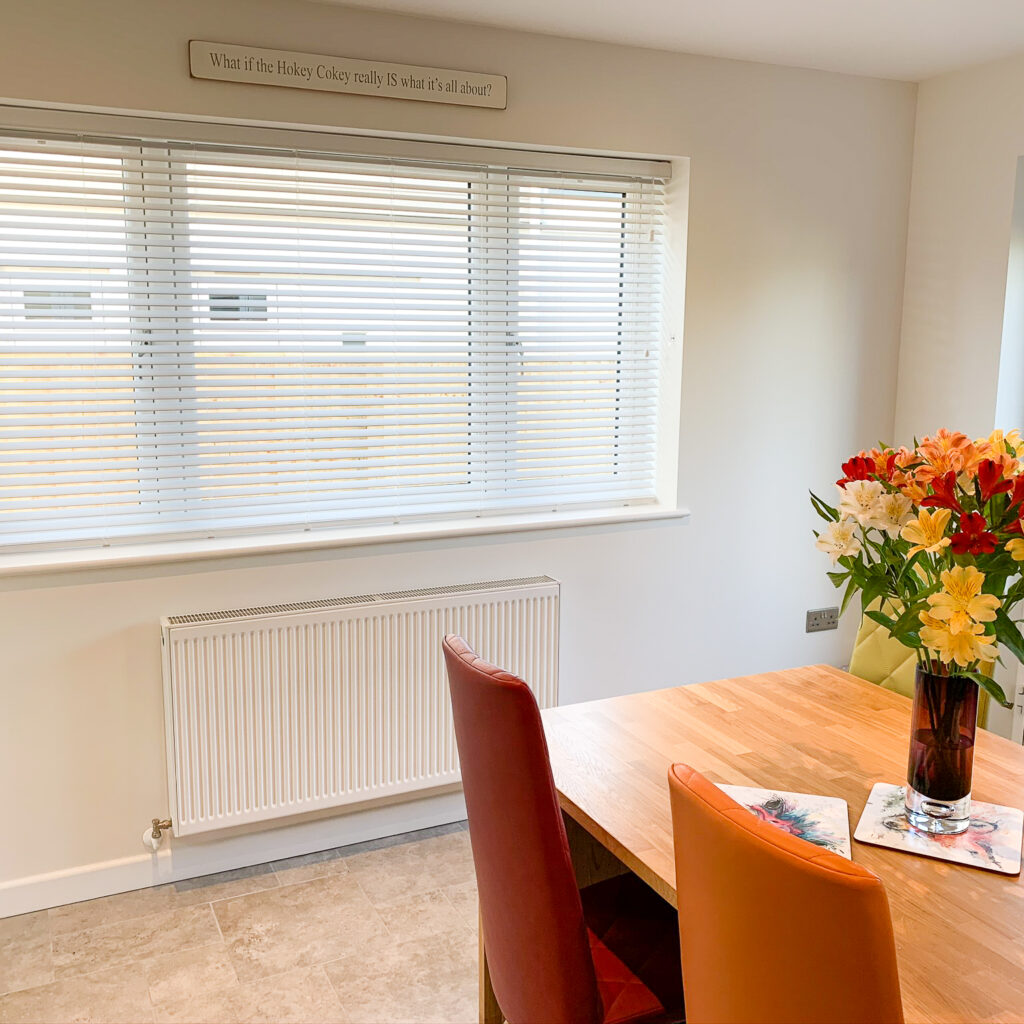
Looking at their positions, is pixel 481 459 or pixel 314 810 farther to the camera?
pixel 481 459

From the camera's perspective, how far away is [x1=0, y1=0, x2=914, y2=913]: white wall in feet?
8.95

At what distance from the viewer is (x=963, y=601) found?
4.85ft

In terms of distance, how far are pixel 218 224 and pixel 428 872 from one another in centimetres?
200

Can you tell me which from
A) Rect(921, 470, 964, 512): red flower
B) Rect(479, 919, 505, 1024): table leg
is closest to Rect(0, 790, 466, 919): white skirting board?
Rect(479, 919, 505, 1024): table leg

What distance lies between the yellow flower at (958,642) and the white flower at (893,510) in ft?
0.60

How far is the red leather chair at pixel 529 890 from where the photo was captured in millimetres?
1561

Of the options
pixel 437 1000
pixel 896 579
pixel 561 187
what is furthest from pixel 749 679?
pixel 561 187

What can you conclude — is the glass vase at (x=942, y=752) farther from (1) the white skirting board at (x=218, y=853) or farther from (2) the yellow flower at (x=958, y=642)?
(1) the white skirting board at (x=218, y=853)

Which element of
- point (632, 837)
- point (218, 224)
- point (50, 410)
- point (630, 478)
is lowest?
point (632, 837)

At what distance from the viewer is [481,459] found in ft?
11.0

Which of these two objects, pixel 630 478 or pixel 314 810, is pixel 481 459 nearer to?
pixel 630 478

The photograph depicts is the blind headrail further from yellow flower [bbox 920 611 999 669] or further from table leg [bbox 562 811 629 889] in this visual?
yellow flower [bbox 920 611 999 669]

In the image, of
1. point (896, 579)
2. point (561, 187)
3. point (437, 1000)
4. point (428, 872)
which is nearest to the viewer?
point (896, 579)

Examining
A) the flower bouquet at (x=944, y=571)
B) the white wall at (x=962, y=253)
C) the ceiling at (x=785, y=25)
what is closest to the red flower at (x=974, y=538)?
the flower bouquet at (x=944, y=571)
